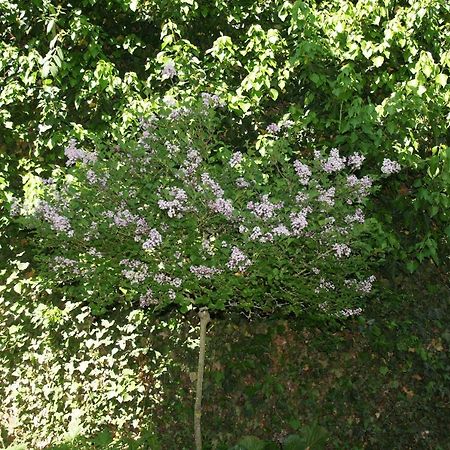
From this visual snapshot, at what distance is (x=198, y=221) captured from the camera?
5062mm

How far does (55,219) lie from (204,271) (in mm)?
1154

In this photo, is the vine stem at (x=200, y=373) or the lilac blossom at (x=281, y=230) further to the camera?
the vine stem at (x=200, y=373)

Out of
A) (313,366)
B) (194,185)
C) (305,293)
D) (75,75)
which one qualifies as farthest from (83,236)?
(313,366)

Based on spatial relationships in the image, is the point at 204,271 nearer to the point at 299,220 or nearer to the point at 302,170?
the point at 299,220

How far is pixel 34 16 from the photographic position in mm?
7227

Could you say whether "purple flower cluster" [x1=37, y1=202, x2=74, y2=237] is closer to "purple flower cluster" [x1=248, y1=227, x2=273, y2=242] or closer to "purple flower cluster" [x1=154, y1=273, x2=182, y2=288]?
"purple flower cluster" [x1=154, y1=273, x2=182, y2=288]

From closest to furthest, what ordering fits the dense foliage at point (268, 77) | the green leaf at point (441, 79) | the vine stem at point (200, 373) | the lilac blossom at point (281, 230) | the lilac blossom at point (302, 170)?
the lilac blossom at point (281, 230) < the lilac blossom at point (302, 170) < the green leaf at point (441, 79) < the dense foliage at point (268, 77) < the vine stem at point (200, 373)

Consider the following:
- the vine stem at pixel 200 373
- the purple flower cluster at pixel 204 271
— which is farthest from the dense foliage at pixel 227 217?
the vine stem at pixel 200 373

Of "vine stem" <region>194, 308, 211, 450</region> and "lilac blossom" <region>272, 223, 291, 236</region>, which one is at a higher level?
"lilac blossom" <region>272, 223, 291, 236</region>

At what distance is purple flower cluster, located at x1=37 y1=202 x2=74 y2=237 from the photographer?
5.02 m

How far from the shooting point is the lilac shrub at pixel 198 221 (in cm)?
486

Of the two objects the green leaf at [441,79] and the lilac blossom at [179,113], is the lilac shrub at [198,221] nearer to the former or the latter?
the lilac blossom at [179,113]

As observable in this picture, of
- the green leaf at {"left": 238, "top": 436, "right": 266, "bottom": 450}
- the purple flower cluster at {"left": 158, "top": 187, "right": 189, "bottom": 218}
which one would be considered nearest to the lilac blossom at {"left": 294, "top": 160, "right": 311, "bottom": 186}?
the purple flower cluster at {"left": 158, "top": 187, "right": 189, "bottom": 218}

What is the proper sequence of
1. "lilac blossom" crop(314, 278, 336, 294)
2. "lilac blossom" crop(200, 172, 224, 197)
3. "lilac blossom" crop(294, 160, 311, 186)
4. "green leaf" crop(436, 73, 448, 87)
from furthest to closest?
"green leaf" crop(436, 73, 448, 87) < "lilac blossom" crop(314, 278, 336, 294) < "lilac blossom" crop(294, 160, 311, 186) < "lilac blossom" crop(200, 172, 224, 197)
